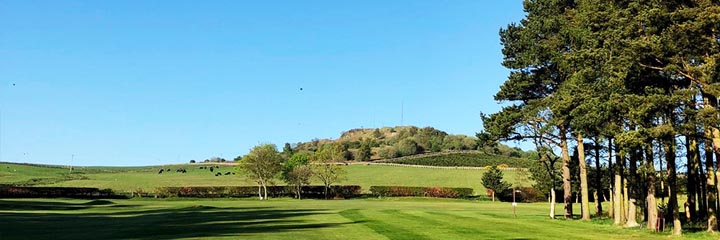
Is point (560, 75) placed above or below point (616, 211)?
above

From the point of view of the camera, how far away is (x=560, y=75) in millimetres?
43156

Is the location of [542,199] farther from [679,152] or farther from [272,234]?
[272,234]

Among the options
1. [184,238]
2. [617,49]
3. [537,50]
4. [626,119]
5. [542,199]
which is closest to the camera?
[184,238]

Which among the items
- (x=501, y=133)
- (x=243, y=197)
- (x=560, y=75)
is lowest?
(x=243, y=197)

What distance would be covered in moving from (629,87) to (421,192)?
75313 millimetres

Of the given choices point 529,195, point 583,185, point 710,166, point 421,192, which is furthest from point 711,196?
point 421,192

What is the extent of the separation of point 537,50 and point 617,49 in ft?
47.4

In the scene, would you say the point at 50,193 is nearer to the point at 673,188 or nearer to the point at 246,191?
the point at 246,191

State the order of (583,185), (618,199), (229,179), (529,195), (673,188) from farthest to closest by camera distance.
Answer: (229,179)
(529,195)
(583,185)
(618,199)
(673,188)

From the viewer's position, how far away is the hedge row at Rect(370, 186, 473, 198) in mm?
103000

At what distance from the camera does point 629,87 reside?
29.1m

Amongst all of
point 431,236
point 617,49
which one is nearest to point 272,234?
point 431,236

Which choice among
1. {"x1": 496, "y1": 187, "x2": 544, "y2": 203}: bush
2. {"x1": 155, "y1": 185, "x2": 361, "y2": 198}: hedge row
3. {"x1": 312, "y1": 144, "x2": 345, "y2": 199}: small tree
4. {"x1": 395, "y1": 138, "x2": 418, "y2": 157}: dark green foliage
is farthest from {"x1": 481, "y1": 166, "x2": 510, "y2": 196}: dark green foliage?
{"x1": 395, "y1": 138, "x2": 418, "y2": 157}: dark green foliage

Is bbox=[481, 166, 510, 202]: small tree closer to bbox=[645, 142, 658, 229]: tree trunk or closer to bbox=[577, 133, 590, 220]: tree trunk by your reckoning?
bbox=[577, 133, 590, 220]: tree trunk
